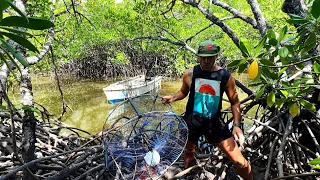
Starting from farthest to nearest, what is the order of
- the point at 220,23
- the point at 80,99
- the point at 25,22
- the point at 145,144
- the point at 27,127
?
the point at 80,99
the point at 220,23
the point at 145,144
the point at 27,127
the point at 25,22

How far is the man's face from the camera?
2080 millimetres

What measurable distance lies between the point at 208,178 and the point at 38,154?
163cm

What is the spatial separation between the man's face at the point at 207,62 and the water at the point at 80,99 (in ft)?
19.7

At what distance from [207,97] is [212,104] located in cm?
6

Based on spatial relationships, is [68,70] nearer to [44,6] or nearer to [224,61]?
[224,61]

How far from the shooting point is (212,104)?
85.1 inches

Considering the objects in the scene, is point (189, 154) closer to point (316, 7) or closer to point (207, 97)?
point (207, 97)

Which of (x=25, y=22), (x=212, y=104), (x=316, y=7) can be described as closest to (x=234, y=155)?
(x=212, y=104)

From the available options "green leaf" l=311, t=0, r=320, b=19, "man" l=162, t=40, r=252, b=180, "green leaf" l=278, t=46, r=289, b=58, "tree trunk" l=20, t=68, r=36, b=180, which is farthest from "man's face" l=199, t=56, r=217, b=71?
"tree trunk" l=20, t=68, r=36, b=180

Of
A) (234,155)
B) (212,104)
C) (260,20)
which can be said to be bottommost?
(234,155)

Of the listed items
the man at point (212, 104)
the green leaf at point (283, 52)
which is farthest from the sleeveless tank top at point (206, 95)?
the green leaf at point (283, 52)

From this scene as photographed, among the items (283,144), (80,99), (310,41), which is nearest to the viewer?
(310,41)

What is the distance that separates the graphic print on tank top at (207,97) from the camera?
2.12 m

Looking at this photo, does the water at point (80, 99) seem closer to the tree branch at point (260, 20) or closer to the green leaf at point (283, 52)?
the tree branch at point (260, 20)
